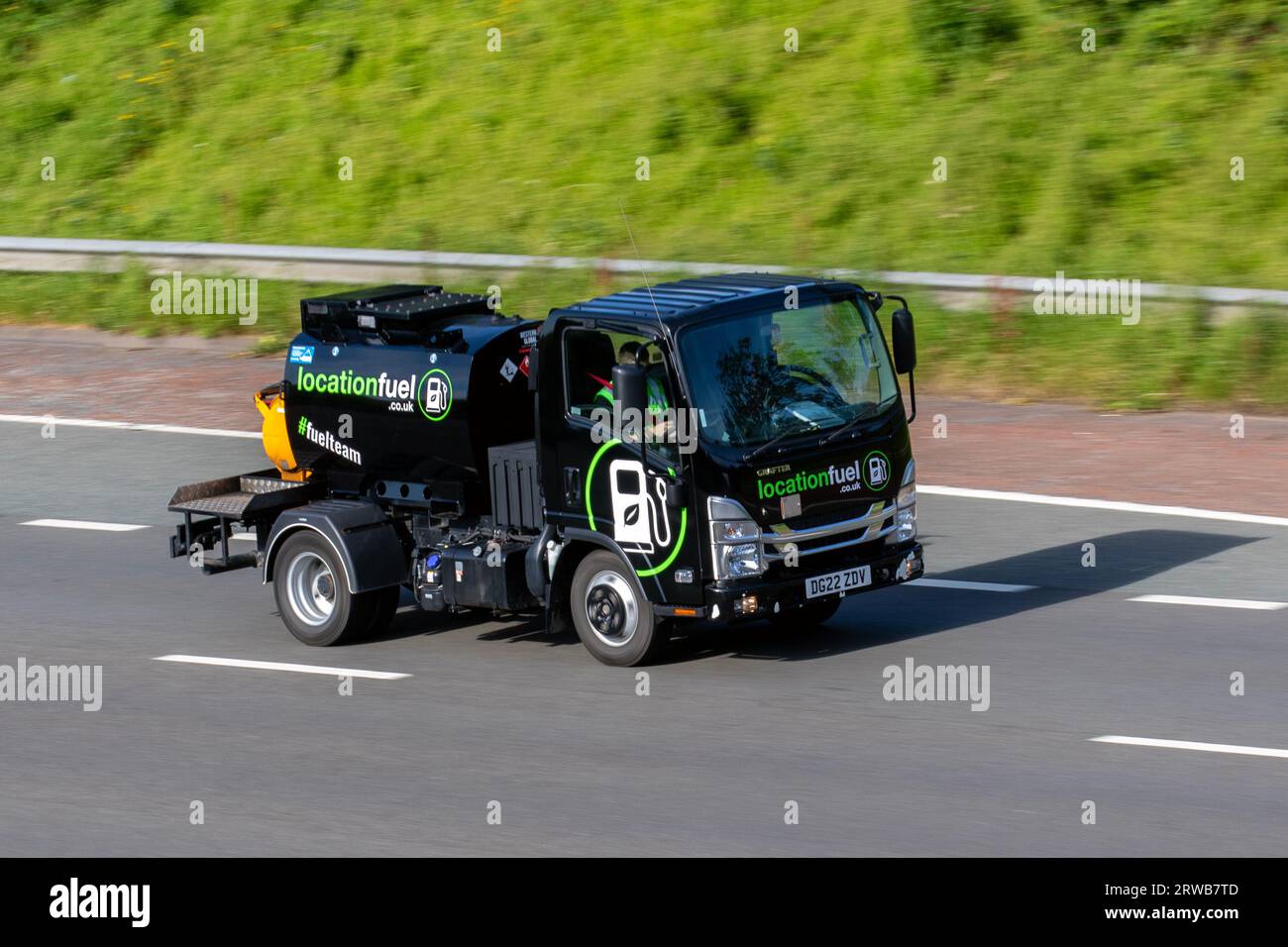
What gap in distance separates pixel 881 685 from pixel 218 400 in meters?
10.5

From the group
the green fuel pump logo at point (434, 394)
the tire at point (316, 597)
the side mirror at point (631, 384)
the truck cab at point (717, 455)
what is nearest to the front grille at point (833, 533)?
the truck cab at point (717, 455)

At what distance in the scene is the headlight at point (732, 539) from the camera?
10.2 meters

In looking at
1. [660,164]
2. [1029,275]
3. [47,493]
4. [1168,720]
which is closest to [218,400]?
[47,493]

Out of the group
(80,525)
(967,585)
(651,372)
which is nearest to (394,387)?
(651,372)

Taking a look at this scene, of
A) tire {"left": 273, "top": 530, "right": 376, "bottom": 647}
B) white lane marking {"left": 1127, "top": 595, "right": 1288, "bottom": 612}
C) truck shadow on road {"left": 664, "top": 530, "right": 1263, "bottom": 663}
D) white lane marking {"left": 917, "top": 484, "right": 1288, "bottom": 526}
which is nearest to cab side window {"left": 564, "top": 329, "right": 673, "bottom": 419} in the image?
truck shadow on road {"left": 664, "top": 530, "right": 1263, "bottom": 663}

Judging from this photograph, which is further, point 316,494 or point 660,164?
point 660,164

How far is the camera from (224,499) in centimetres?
1225

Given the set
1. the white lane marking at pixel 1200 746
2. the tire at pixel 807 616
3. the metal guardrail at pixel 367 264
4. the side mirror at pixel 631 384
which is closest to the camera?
the white lane marking at pixel 1200 746

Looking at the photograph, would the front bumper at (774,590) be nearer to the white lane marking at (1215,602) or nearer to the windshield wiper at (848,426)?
the windshield wiper at (848,426)

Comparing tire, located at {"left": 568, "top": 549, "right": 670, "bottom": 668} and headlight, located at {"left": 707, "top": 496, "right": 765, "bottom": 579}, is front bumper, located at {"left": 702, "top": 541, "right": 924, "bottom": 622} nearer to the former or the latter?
headlight, located at {"left": 707, "top": 496, "right": 765, "bottom": 579}

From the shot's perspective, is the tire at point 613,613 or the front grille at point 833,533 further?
the tire at point 613,613

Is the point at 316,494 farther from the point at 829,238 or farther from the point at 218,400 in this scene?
the point at 829,238

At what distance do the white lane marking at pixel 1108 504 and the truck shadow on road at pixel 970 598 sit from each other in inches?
17.7

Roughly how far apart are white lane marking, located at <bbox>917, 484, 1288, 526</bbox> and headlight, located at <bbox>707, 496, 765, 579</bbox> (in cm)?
485
